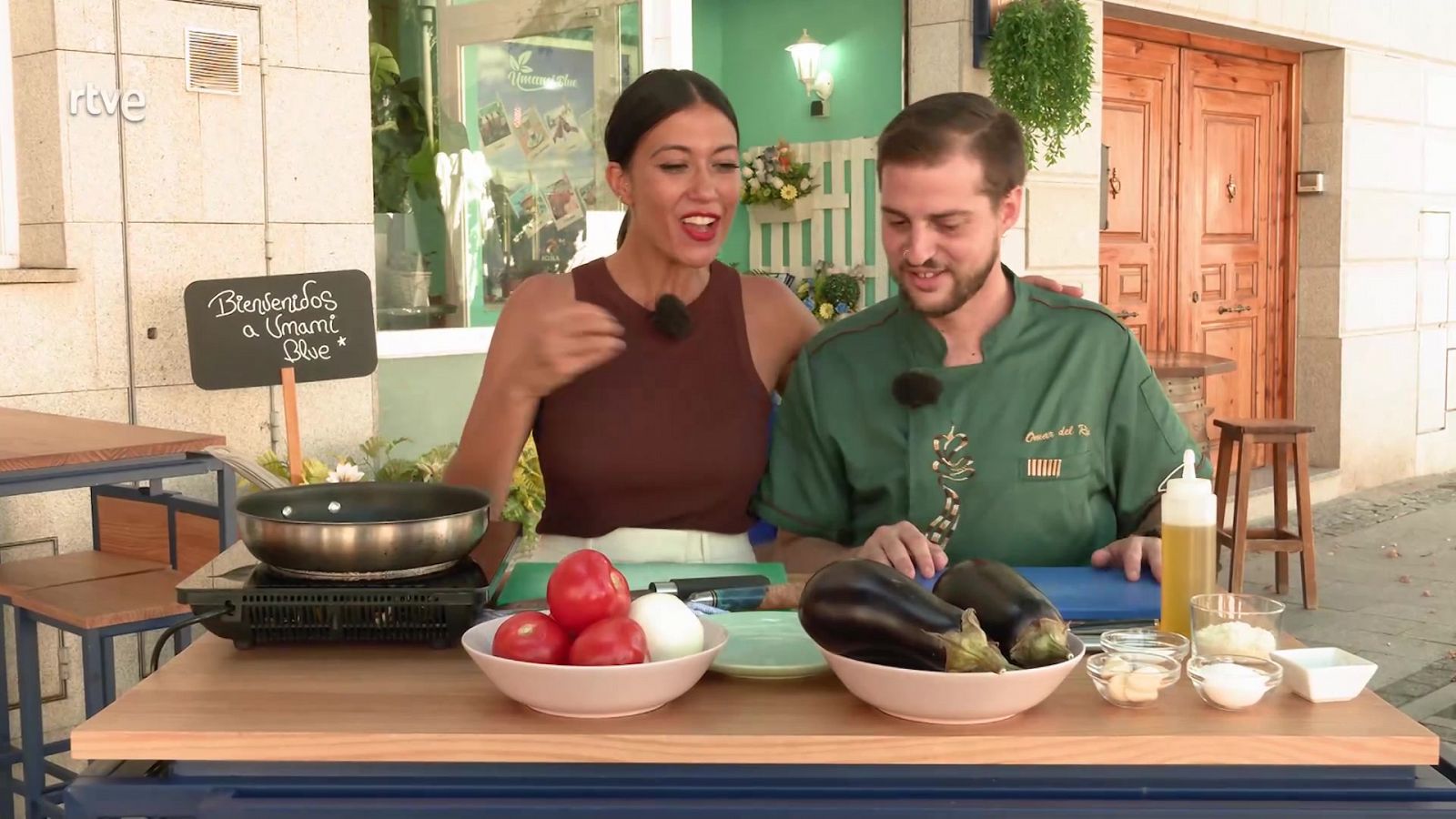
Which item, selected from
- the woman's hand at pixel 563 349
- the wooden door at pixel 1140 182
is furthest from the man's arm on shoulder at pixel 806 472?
the wooden door at pixel 1140 182

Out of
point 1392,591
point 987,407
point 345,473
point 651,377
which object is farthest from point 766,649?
point 1392,591

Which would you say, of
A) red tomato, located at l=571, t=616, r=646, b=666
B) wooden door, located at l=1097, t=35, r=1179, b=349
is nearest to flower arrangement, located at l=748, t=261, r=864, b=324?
wooden door, located at l=1097, t=35, r=1179, b=349

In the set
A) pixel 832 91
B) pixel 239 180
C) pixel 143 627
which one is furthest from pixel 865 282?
pixel 143 627

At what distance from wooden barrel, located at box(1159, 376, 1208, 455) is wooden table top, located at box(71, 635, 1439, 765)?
4441 mm

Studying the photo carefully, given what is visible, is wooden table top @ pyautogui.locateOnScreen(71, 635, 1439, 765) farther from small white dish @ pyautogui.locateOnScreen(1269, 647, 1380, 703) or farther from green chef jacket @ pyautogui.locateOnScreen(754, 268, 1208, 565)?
green chef jacket @ pyautogui.locateOnScreen(754, 268, 1208, 565)

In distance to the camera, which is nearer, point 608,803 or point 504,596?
point 608,803

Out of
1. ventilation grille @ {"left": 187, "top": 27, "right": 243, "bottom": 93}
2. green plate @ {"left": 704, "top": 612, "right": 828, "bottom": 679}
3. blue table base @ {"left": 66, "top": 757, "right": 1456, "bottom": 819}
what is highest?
ventilation grille @ {"left": 187, "top": 27, "right": 243, "bottom": 93}

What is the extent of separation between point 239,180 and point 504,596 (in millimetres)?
2926

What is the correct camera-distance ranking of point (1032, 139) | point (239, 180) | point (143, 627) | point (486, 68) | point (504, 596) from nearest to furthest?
point (504, 596) < point (143, 627) < point (239, 180) < point (486, 68) < point (1032, 139)

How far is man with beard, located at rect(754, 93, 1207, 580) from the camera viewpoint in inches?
94.0

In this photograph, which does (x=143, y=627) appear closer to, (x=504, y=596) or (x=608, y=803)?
(x=504, y=596)

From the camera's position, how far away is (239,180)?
4.50 m

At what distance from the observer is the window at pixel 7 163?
418cm

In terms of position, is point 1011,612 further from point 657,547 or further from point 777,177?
point 777,177
